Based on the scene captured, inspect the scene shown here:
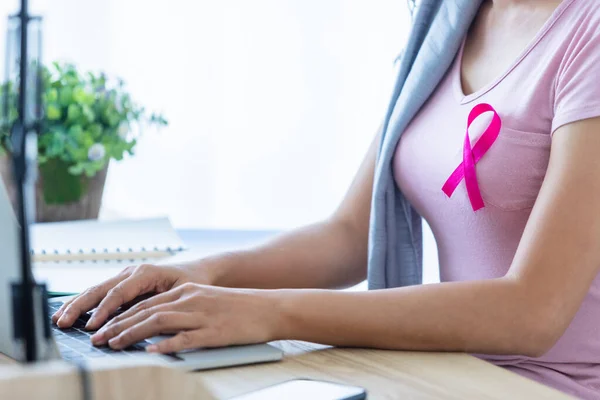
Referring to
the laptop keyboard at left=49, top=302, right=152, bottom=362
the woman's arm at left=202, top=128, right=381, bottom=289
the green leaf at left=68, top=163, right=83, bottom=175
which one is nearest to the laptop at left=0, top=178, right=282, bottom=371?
the laptop keyboard at left=49, top=302, right=152, bottom=362

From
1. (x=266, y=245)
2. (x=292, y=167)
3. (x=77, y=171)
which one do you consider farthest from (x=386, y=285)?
(x=292, y=167)

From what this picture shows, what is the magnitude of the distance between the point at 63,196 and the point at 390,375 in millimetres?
1060

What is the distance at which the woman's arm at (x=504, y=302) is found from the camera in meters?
0.84

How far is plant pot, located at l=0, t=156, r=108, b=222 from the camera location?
1.63 metres

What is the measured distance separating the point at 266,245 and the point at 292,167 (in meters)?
0.86

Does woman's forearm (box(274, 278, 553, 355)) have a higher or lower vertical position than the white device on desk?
higher

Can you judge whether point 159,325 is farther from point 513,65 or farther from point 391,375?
point 513,65

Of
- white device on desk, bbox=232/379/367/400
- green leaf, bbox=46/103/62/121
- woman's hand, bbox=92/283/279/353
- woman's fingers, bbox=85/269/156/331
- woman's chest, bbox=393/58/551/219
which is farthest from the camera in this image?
green leaf, bbox=46/103/62/121

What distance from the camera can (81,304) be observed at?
92 cm

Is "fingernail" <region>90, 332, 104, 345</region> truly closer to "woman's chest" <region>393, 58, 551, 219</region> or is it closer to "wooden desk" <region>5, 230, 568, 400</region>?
"wooden desk" <region>5, 230, 568, 400</region>

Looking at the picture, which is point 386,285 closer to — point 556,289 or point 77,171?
point 556,289

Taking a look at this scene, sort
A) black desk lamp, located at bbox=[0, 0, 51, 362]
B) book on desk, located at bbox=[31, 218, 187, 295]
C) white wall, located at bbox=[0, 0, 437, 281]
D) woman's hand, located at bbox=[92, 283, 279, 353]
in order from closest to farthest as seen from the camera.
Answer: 1. black desk lamp, located at bbox=[0, 0, 51, 362]
2. woman's hand, located at bbox=[92, 283, 279, 353]
3. book on desk, located at bbox=[31, 218, 187, 295]
4. white wall, located at bbox=[0, 0, 437, 281]

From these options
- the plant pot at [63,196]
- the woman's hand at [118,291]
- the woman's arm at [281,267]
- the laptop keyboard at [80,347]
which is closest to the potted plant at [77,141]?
the plant pot at [63,196]

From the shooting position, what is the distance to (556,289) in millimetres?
849
